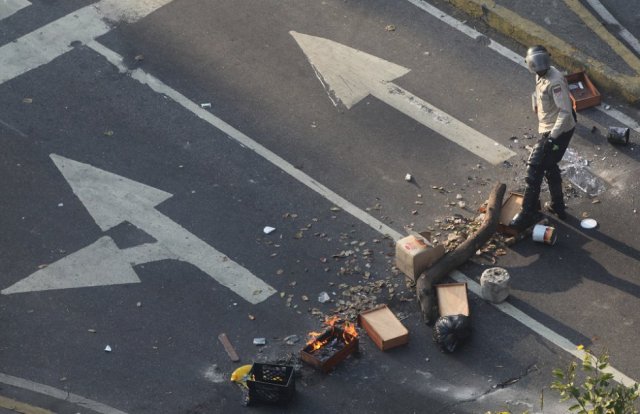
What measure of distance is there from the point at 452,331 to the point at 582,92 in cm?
444

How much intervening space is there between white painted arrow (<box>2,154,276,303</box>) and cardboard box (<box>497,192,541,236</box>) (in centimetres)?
257

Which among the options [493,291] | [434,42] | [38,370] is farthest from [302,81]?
[38,370]

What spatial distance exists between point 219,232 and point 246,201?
1.89 feet

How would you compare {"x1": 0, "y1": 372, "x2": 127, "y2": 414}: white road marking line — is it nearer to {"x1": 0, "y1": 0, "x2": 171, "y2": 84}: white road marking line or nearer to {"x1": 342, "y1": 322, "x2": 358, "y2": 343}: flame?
{"x1": 342, "y1": 322, "x2": 358, "y2": 343}: flame

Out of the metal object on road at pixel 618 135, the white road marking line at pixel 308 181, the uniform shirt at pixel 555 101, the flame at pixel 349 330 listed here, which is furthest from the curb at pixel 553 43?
the flame at pixel 349 330

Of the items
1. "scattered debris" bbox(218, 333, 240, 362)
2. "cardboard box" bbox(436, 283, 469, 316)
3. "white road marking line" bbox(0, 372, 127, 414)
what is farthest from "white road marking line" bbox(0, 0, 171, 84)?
"cardboard box" bbox(436, 283, 469, 316)

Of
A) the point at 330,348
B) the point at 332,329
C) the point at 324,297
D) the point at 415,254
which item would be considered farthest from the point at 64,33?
the point at 330,348

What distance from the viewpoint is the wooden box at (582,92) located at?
1342cm

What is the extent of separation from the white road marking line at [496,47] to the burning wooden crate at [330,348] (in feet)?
15.7

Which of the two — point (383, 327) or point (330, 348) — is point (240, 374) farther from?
point (383, 327)

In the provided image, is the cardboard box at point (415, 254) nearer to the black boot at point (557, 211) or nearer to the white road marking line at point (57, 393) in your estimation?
the black boot at point (557, 211)

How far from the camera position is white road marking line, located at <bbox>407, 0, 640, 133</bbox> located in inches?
526

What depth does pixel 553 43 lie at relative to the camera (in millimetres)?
14211

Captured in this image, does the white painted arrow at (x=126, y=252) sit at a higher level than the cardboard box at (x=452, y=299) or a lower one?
lower
